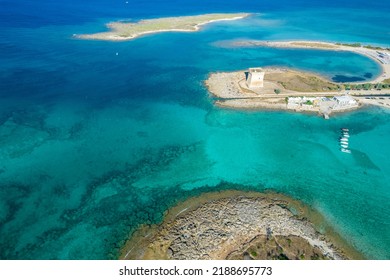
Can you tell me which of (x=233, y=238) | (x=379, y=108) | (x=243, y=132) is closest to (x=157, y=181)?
(x=233, y=238)

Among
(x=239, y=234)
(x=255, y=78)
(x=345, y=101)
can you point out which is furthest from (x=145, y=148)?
(x=345, y=101)

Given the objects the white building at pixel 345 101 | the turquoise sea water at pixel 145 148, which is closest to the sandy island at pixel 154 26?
the turquoise sea water at pixel 145 148

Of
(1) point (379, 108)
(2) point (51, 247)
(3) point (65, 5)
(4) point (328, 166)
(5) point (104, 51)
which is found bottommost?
(2) point (51, 247)

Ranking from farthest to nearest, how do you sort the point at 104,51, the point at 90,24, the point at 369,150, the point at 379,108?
the point at 90,24
the point at 104,51
the point at 379,108
the point at 369,150

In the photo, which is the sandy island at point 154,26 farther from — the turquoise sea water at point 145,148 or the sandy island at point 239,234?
the sandy island at point 239,234

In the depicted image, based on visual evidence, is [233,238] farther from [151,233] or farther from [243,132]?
[243,132]

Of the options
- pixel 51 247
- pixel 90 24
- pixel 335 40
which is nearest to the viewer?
pixel 51 247

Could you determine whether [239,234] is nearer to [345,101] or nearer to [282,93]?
[282,93]
